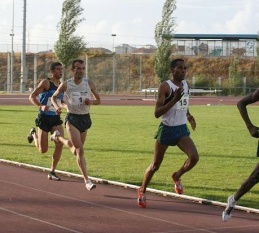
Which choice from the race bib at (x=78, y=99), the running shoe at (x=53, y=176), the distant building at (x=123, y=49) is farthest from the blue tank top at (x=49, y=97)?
the distant building at (x=123, y=49)

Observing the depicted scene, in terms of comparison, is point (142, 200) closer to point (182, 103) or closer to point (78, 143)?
point (182, 103)

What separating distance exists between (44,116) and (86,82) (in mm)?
1590

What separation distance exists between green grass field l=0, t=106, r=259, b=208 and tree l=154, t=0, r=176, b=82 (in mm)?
40098

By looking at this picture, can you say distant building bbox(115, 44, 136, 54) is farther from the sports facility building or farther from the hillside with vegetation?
the sports facility building

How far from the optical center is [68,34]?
6781 cm

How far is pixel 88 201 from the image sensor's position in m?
11.6

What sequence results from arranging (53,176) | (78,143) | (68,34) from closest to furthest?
(78,143), (53,176), (68,34)

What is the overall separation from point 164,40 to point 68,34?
357 inches

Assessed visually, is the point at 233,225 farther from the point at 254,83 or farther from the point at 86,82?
the point at 254,83

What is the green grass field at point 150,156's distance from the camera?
13805mm

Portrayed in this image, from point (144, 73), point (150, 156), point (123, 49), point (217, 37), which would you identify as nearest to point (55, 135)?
point (150, 156)

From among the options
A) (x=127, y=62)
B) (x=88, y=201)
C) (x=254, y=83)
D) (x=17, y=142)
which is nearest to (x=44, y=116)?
(x=88, y=201)

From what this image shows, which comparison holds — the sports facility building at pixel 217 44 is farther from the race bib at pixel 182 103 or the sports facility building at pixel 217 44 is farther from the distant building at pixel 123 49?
the race bib at pixel 182 103

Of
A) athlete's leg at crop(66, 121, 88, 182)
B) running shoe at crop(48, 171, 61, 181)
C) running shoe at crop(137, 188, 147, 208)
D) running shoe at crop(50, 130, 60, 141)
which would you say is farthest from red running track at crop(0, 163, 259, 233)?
running shoe at crop(50, 130, 60, 141)
